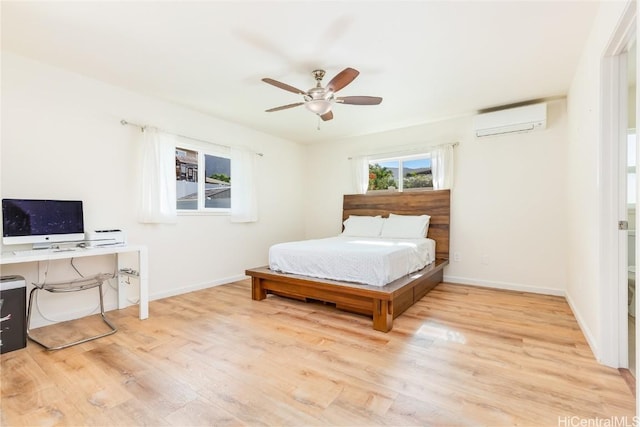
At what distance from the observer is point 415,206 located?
14.5 ft

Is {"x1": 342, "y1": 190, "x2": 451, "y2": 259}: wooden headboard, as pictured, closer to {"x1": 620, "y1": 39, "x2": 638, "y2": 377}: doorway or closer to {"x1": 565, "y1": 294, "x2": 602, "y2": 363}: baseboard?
{"x1": 565, "y1": 294, "x2": 602, "y2": 363}: baseboard

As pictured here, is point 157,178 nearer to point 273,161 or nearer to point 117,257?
point 117,257

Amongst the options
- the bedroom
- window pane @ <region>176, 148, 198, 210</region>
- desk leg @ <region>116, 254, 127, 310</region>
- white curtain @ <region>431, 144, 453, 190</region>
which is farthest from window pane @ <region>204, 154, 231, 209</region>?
white curtain @ <region>431, 144, 453, 190</region>

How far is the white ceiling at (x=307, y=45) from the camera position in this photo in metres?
1.96

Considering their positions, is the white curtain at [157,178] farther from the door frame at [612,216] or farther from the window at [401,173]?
the door frame at [612,216]

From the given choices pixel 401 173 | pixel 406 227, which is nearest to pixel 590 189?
pixel 406 227

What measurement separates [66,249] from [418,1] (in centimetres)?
328

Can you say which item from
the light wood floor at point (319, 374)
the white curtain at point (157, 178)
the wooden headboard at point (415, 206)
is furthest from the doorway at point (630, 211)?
the white curtain at point (157, 178)

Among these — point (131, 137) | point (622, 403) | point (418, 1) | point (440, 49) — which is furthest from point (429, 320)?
point (131, 137)

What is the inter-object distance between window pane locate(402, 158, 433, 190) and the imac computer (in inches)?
162

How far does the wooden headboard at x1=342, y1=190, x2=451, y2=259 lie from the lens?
419 centimetres

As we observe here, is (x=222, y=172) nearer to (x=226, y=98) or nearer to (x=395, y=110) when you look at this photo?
(x=226, y=98)

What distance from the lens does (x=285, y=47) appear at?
237 centimetres

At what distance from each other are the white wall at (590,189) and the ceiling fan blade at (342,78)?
1499mm
